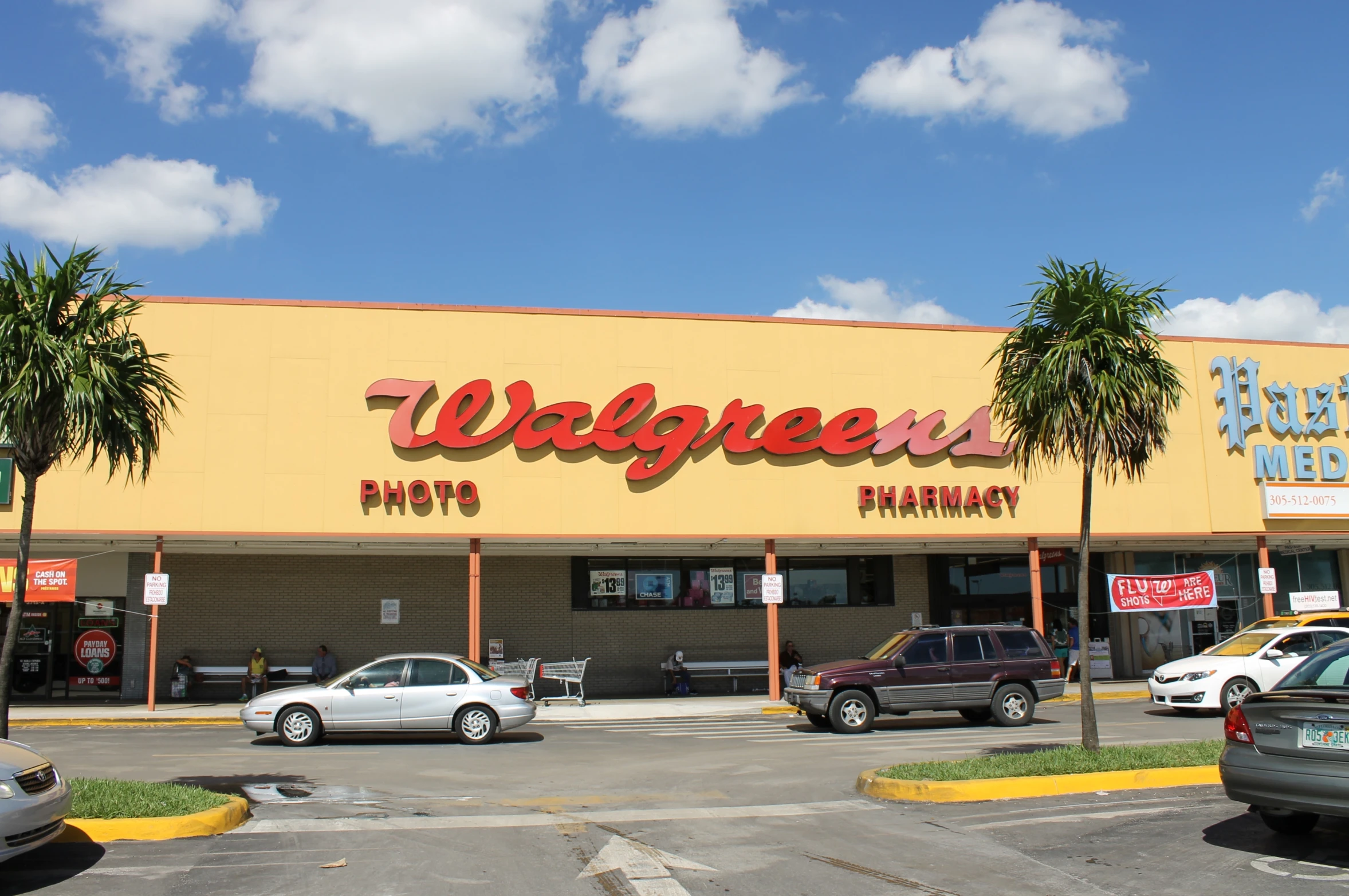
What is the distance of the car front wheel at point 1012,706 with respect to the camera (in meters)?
18.4

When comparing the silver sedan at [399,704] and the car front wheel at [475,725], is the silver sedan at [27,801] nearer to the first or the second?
the silver sedan at [399,704]

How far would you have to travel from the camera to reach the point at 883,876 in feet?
25.7

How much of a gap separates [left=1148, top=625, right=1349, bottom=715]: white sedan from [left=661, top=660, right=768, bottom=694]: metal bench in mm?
11433

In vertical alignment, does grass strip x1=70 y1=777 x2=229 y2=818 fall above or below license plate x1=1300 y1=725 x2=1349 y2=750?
below

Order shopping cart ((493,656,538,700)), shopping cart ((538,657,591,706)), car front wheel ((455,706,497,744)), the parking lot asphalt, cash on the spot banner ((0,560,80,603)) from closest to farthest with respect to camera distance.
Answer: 1. the parking lot asphalt
2. car front wheel ((455,706,497,744))
3. cash on the spot banner ((0,560,80,603))
4. shopping cart ((493,656,538,700))
5. shopping cart ((538,657,591,706))

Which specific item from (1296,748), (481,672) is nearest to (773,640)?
(481,672)

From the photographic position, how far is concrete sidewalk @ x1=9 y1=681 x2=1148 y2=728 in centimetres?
2134

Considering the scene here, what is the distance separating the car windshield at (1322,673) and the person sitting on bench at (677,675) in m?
19.6

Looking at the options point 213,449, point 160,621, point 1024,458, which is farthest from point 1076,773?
point 160,621

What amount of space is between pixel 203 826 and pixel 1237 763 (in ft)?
28.8

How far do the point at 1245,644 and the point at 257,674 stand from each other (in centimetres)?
2177

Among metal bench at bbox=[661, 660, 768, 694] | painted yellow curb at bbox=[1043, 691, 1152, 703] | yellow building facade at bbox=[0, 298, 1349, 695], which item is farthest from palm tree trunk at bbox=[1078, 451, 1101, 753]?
metal bench at bbox=[661, 660, 768, 694]

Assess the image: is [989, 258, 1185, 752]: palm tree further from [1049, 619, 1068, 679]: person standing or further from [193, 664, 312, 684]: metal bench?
[193, 664, 312, 684]: metal bench

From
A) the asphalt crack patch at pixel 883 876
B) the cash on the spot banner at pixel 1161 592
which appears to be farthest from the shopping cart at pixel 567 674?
the asphalt crack patch at pixel 883 876
